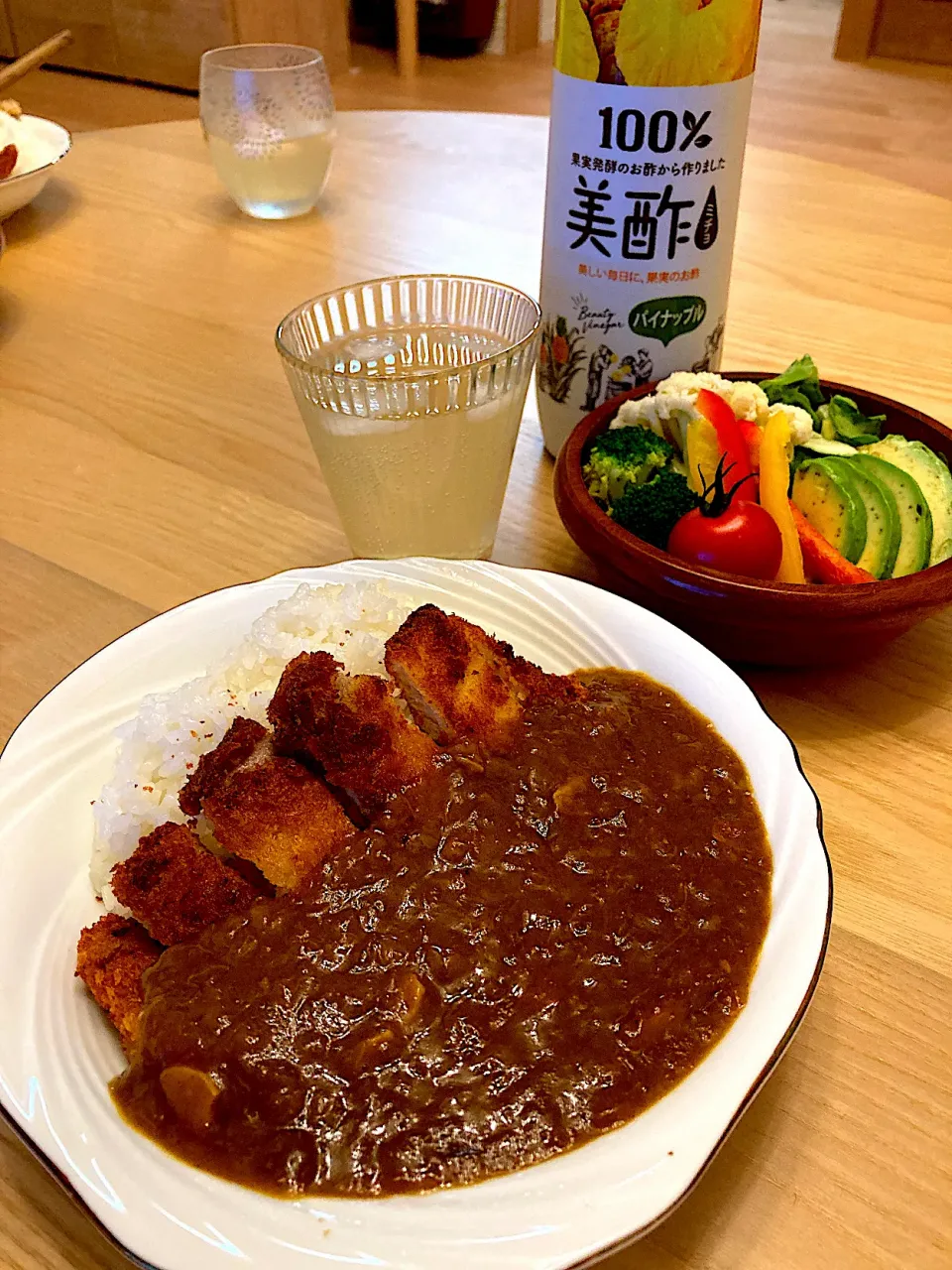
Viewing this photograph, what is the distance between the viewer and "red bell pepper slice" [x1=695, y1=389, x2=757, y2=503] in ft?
4.57

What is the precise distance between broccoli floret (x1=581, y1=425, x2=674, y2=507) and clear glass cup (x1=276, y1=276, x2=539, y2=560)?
124 millimetres

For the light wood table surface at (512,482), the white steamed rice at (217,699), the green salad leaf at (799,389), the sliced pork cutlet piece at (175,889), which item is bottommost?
the light wood table surface at (512,482)

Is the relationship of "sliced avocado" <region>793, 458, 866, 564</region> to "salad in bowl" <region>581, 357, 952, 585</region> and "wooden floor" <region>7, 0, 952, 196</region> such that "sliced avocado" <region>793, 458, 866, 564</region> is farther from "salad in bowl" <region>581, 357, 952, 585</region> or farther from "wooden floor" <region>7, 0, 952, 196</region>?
"wooden floor" <region>7, 0, 952, 196</region>

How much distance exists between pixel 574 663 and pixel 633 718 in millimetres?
132

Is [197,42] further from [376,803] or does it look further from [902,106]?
[376,803]

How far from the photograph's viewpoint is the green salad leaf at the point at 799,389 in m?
1.50

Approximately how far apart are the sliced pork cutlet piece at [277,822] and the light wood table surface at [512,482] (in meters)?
0.29

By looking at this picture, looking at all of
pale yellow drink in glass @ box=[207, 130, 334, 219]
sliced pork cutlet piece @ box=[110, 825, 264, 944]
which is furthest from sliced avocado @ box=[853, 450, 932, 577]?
pale yellow drink in glass @ box=[207, 130, 334, 219]

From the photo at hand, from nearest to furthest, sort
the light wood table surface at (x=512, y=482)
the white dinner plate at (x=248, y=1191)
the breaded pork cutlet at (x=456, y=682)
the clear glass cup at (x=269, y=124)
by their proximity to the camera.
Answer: the white dinner plate at (x=248, y=1191) → the light wood table surface at (x=512, y=482) → the breaded pork cutlet at (x=456, y=682) → the clear glass cup at (x=269, y=124)

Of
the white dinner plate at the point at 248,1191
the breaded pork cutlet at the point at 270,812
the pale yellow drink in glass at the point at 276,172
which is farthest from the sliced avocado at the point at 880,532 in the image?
the pale yellow drink in glass at the point at 276,172

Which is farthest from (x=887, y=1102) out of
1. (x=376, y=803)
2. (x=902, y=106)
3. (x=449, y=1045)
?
(x=902, y=106)

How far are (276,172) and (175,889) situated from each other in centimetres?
194

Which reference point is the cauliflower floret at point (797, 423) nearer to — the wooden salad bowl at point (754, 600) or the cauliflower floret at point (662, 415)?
the cauliflower floret at point (662, 415)

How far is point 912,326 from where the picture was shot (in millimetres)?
2035
